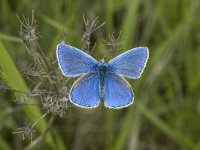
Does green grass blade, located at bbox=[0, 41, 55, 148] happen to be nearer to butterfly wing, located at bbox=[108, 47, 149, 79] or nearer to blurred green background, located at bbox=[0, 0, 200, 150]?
butterfly wing, located at bbox=[108, 47, 149, 79]

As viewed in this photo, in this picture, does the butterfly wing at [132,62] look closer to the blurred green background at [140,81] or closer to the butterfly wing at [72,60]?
the butterfly wing at [72,60]

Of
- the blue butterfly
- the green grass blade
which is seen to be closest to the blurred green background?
the green grass blade

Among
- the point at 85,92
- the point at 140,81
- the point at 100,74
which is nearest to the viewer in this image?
the point at 85,92

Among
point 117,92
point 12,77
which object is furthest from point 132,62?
point 12,77

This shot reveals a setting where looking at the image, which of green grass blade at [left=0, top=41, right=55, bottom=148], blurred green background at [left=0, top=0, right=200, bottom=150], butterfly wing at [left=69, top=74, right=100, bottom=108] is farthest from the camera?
blurred green background at [left=0, top=0, right=200, bottom=150]

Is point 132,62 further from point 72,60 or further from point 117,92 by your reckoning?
point 72,60

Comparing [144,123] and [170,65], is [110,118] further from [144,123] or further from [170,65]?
[170,65]

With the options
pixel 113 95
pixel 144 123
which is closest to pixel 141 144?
pixel 144 123
